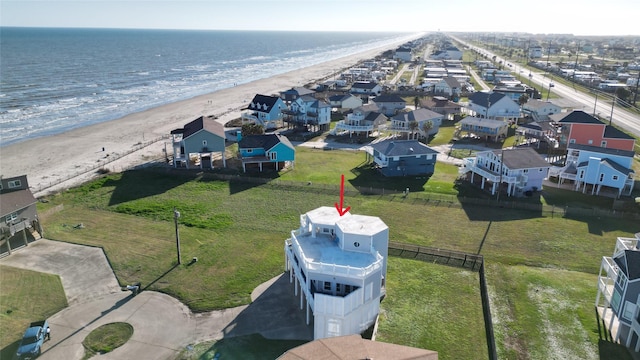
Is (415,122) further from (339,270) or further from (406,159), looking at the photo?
(339,270)

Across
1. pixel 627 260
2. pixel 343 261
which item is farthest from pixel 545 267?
pixel 343 261

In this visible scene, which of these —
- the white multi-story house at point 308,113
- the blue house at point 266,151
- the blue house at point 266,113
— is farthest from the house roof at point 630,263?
the blue house at point 266,113

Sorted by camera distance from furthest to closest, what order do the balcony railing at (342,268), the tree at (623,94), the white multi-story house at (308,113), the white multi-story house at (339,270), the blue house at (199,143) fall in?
Result: the tree at (623,94) < the white multi-story house at (308,113) < the blue house at (199,143) < the balcony railing at (342,268) < the white multi-story house at (339,270)

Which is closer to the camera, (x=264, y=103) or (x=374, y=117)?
(x=374, y=117)

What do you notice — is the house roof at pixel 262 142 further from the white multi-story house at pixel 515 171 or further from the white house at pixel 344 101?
the white house at pixel 344 101

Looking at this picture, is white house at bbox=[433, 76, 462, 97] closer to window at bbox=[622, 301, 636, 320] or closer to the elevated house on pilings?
window at bbox=[622, 301, 636, 320]

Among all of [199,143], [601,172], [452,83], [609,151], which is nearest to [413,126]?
[609,151]

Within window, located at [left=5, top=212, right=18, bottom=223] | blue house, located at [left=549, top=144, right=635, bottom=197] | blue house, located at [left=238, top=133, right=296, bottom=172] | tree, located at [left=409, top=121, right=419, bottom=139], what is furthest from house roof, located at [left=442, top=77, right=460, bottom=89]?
window, located at [left=5, top=212, right=18, bottom=223]

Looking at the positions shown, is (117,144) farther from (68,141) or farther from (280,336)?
(280,336)
